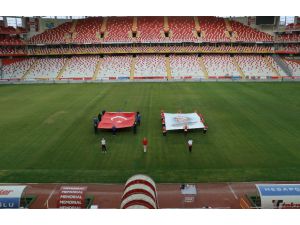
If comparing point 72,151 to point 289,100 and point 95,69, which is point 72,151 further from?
point 95,69

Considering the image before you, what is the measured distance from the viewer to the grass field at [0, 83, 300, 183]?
44.5 ft

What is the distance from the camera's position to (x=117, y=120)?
20.5 meters

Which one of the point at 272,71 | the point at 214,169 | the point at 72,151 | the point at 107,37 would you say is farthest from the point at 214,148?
the point at 107,37

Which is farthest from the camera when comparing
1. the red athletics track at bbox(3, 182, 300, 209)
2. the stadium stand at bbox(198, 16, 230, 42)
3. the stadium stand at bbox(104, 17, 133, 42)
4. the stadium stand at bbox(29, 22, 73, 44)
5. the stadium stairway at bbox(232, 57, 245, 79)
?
the stadium stand at bbox(104, 17, 133, 42)

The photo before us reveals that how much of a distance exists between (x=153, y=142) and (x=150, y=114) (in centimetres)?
658

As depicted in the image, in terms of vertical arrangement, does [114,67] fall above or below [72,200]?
above

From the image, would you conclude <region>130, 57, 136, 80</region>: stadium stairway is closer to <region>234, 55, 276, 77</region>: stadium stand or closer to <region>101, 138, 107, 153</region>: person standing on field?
<region>234, 55, 276, 77</region>: stadium stand

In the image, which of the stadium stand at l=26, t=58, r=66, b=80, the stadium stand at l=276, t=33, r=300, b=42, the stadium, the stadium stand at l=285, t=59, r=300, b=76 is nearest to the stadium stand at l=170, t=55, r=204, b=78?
the stadium

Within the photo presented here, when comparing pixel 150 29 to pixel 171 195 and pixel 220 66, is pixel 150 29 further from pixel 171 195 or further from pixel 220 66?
pixel 171 195

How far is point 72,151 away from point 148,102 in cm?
1337

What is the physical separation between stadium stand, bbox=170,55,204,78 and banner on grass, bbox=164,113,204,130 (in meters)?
27.2

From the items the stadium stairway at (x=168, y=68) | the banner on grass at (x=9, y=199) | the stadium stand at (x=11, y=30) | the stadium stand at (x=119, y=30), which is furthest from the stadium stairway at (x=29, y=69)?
the banner on grass at (x=9, y=199)

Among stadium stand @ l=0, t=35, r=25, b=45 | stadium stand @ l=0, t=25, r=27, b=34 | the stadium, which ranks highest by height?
stadium stand @ l=0, t=25, r=27, b=34

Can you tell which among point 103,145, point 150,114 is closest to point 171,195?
point 103,145
